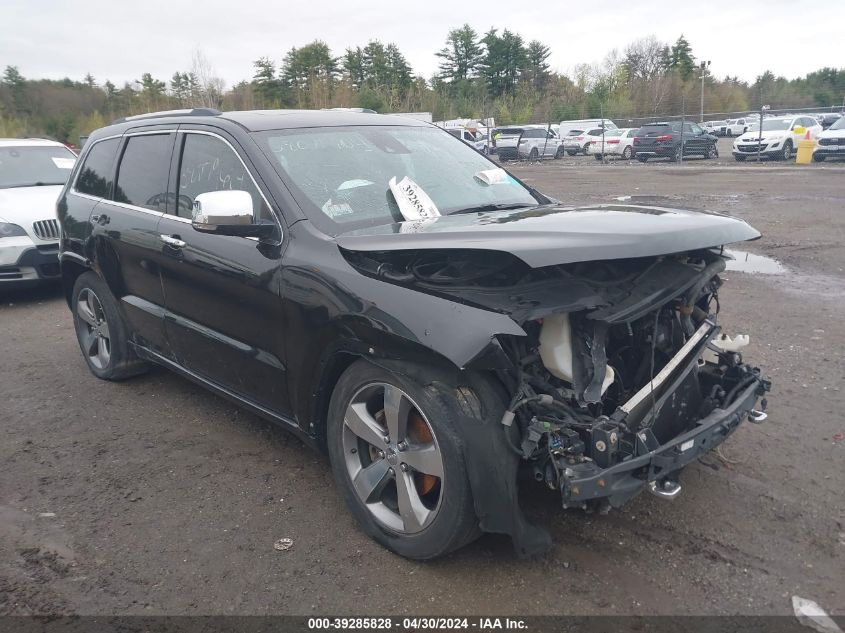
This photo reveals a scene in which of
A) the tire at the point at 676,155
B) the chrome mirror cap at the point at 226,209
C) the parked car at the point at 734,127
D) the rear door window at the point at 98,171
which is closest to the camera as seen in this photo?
the chrome mirror cap at the point at 226,209

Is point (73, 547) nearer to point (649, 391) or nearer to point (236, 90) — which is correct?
point (649, 391)

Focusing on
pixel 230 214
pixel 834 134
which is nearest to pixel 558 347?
pixel 230 214

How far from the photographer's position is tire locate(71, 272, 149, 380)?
4.95 m

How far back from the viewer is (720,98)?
47844 mm

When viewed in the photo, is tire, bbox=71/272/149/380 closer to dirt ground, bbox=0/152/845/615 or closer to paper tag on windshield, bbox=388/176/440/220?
dirt ground, bbox=0/152/845/615

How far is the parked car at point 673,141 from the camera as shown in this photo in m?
27.5

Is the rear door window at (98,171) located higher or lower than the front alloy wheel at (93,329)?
higher

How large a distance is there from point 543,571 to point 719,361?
56.2 inches

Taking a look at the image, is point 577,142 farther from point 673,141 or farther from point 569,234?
point 569,234

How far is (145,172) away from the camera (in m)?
4.47

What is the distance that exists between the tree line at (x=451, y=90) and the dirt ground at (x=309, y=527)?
26094 millimetres

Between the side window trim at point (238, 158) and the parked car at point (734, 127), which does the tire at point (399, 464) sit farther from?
the parked car at point (734, 127)

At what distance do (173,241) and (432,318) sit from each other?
6.72 ft

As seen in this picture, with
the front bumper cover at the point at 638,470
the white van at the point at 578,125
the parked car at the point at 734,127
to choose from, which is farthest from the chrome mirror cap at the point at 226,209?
the parked car at the point at 734,127
